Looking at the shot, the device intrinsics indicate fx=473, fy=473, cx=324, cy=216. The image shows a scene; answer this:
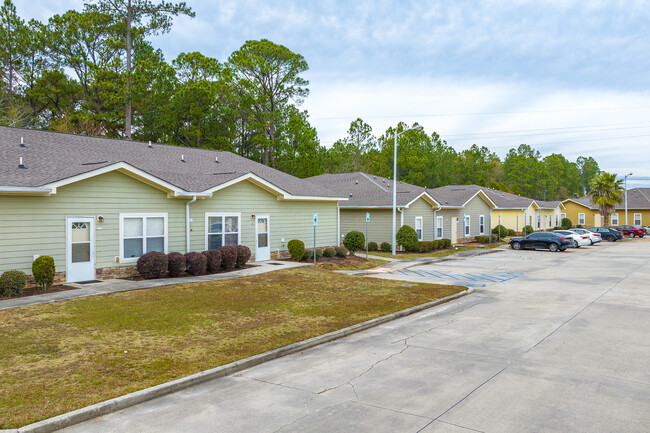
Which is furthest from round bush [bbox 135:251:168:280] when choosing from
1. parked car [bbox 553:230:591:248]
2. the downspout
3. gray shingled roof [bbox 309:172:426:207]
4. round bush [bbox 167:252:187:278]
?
parked car [bbox 553:230:591:248]

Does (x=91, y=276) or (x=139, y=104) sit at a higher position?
(x=139, y=104)

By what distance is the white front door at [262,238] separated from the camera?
23.2 metres

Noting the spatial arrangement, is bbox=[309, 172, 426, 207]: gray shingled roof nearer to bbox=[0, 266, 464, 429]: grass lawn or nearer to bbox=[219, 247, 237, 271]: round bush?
bbox=[219, 247, 237, 271]: round bush

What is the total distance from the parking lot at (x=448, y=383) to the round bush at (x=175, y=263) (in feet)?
30.8

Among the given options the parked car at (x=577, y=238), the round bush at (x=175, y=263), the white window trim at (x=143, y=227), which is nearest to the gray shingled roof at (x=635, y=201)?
the parked car at (x=577, y=238)

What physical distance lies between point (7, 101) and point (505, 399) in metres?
45.9

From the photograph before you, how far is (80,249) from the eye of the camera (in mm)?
16469

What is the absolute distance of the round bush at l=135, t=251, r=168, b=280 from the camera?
676 inches

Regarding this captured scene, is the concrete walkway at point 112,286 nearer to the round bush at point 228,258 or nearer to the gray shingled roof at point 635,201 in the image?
the round bush at point 228,258

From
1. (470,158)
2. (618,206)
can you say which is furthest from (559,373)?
(470,158)

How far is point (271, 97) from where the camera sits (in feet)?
173

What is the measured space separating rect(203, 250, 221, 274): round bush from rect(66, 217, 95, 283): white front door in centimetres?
418

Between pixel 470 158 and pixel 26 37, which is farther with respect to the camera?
pixel 470 158

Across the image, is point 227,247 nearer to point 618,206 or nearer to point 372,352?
point 372,352
